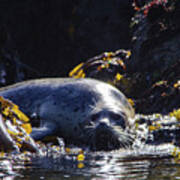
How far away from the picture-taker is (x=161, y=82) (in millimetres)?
7312

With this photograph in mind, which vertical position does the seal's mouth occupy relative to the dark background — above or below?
below

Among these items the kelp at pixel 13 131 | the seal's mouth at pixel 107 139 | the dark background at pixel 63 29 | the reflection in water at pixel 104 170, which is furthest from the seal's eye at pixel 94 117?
the dark background at pixel 63 29

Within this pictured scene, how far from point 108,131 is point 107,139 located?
9 cm

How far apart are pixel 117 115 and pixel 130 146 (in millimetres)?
533

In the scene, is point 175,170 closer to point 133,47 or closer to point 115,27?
point 133,47

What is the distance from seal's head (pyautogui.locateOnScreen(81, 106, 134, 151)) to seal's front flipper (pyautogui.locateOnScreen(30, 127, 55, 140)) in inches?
18.8

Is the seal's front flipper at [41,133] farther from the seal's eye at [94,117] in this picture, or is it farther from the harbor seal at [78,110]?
the seal's eye at [94,117]


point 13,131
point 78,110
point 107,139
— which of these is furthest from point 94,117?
point 13,131

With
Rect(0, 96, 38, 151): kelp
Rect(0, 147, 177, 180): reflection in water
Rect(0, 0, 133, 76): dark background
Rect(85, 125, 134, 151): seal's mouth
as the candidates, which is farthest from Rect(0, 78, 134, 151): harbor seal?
Rect(0, 0, 133, 76): dark background

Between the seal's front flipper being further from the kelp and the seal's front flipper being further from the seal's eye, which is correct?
the seal's eye

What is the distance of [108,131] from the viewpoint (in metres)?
4.69

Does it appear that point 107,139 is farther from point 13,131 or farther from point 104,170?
point 104,170

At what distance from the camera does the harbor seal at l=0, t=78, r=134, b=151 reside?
15.7ft

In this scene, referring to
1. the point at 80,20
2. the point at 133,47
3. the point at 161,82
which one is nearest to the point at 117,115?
the point at 161,82
